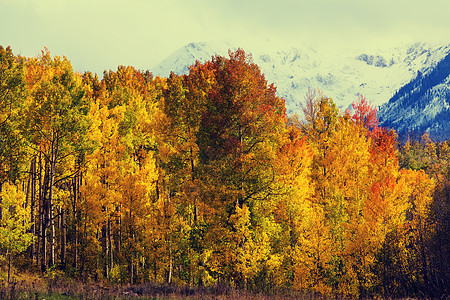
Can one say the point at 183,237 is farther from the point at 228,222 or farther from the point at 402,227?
the point at 402,227

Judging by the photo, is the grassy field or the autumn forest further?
the autumn forest

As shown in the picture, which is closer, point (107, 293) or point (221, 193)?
point (107, 293)

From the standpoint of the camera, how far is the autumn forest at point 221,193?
21.1 meters

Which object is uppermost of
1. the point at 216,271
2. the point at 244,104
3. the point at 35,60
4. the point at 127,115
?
the point at 35,60

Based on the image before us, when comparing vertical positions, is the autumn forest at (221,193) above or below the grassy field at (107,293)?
above

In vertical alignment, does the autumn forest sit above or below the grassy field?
above

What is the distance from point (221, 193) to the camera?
68.9 ft

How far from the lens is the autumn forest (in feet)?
69.4

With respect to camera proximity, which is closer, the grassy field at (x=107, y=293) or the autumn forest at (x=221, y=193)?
the grassy field at (x=107, y=293)

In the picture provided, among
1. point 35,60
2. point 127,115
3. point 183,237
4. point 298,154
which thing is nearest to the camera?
point 183,237

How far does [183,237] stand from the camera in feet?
79.4

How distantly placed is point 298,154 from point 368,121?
14.8 metres

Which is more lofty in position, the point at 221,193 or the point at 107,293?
the point at 221,193

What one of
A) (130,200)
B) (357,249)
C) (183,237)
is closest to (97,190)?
(130,200)
